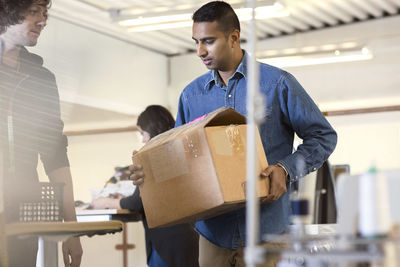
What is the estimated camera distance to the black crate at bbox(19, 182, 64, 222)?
2.05 m

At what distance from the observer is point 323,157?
233cm

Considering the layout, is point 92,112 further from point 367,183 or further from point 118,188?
point 367,183

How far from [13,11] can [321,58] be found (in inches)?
208

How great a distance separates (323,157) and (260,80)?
34 cm

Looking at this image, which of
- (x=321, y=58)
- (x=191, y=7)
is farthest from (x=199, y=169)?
(x=321, y=58)

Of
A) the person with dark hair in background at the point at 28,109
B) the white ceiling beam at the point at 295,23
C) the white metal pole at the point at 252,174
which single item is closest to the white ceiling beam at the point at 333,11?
the white ceiling beam at the point at 295,23

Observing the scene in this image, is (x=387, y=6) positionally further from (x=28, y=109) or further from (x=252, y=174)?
(x=252, y=174)

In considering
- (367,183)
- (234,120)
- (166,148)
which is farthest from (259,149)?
(367,183)

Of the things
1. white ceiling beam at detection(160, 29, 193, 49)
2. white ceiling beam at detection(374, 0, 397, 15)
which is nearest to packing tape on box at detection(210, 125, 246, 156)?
white ceiling beam at detection(374, 0, 397, 15)

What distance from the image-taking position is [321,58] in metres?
7.33

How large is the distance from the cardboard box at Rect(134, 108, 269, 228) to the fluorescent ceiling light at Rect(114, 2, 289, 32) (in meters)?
3.70

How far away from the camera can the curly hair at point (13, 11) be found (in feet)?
7.99

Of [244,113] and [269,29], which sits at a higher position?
[269,29]

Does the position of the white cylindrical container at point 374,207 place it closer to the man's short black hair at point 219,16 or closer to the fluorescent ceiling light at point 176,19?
the man's short black hair at point 219,16
